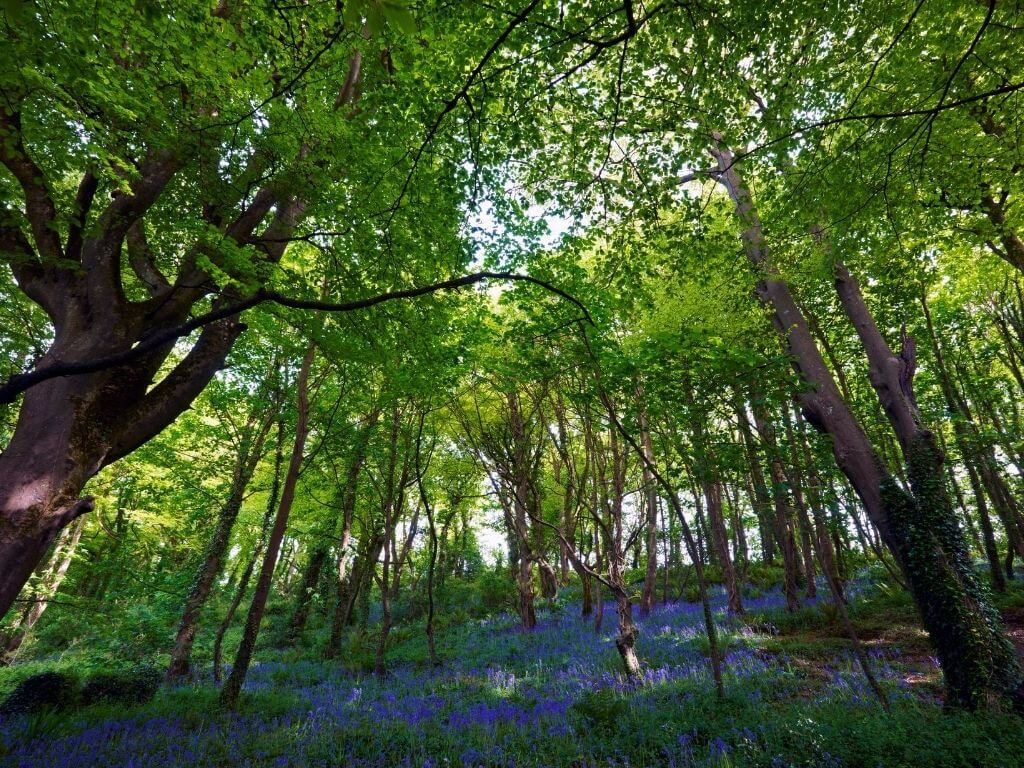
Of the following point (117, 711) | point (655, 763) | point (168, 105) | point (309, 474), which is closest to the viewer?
point (655, 763)

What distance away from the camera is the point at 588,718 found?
17.3 feet

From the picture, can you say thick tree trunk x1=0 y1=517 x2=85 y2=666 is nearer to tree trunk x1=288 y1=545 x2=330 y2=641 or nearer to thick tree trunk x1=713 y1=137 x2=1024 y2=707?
tree trunk x1=288 y1=545 x2=330 y2=641

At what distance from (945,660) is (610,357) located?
6364 mm

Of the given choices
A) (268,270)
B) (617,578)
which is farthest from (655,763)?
(268,270)

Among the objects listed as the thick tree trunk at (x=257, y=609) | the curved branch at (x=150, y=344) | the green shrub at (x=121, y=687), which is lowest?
the green shrub at (x=121, y=687)

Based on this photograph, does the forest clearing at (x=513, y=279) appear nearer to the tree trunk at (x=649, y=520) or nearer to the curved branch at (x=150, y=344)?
the curved branch at (x=150, y=344)

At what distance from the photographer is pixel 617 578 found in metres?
6.95

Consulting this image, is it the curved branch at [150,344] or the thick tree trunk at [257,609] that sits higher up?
the curved branch at [150,344]

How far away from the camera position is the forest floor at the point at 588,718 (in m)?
4.15

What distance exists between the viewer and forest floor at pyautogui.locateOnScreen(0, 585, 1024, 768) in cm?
415

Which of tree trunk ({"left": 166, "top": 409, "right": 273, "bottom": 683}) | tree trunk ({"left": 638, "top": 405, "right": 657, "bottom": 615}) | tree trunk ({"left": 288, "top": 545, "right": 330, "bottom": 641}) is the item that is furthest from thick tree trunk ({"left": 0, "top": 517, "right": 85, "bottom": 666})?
tree trunk ({"left": 638, "top": 405, "right": 657, "bottom": 615})

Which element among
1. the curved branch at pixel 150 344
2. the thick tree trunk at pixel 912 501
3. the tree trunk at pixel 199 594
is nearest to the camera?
the curved branch at pixel 150 344

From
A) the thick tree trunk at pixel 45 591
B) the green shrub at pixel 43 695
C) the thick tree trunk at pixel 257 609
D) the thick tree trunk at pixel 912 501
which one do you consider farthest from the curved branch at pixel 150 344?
the thick tree trunk at pixel 45 591

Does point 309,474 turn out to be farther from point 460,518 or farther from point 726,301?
point 460,518
